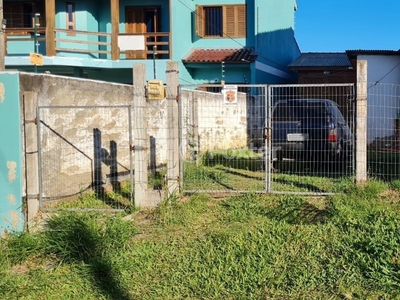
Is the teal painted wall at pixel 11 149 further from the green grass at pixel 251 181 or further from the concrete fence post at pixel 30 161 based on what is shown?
the green grass at pixel 251 181

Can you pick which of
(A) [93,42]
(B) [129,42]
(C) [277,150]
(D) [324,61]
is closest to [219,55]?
(B) [129,42]

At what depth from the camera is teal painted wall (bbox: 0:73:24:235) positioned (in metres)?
6.78

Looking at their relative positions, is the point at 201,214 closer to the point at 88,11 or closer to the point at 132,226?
the point at 132,226

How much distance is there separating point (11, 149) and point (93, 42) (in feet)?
44.3

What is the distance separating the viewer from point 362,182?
24.3ft

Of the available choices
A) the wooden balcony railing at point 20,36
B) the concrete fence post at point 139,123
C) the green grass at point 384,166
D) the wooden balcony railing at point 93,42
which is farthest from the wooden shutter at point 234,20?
the concrete fence post at point 139,123

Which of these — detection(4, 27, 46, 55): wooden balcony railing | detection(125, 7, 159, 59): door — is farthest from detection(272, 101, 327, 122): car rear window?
detection(125, 7, 159, 59): door

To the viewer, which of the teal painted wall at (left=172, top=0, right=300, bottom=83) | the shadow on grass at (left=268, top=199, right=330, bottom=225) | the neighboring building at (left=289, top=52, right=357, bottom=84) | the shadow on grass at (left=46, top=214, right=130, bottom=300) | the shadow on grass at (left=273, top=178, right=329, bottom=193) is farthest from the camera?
the neighboring building at (left=289, top=52, right=357, bottom=84)

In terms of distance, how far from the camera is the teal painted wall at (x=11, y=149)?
6.78 m

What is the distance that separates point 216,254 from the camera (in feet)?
17.5

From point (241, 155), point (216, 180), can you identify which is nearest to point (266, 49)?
point (241, 155)

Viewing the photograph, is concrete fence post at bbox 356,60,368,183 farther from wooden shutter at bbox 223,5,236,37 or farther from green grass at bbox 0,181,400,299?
wooden shutter at bbox 223,5,236,37

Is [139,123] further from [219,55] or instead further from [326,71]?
[326,71]

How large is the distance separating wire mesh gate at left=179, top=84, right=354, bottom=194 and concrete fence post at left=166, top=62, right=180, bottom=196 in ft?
0.58
